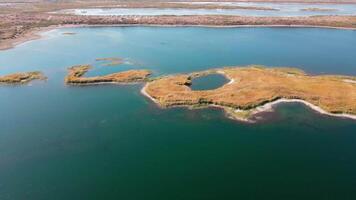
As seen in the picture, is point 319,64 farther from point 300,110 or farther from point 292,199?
point 292,199

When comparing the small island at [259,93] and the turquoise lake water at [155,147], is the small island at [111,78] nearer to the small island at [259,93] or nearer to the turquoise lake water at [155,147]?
the turquoise lake water at [155,147]

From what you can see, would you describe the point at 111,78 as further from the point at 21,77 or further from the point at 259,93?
the point at 259,93

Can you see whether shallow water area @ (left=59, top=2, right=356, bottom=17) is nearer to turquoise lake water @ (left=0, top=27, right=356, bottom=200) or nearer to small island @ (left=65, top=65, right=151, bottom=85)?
turquoise lake water @ (left=0, top=27, right=356, bottom=200)

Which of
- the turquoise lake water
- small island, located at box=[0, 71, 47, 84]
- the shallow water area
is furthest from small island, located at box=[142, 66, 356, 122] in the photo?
the shallow water area

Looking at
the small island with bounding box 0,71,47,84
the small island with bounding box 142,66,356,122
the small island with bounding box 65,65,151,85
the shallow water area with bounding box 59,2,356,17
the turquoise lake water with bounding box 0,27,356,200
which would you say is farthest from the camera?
the shallow water area with bounding box 59,2,356,17

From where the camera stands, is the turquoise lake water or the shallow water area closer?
the turquoise lake water

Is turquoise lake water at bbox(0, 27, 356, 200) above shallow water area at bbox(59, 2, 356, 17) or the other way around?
the other way around

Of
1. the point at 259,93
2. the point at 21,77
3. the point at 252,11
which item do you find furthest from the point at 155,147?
the point at 252,11
